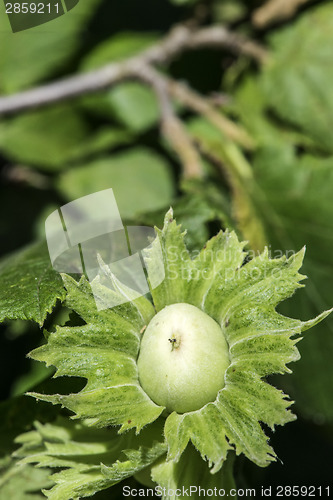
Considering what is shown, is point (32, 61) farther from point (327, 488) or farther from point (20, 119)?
point (327, 488)

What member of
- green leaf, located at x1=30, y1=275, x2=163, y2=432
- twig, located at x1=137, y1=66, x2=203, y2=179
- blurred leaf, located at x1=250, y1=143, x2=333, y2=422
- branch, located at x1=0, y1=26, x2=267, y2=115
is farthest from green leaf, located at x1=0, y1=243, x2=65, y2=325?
branch, located at x1=0, y1=26, x2=267, y2=115

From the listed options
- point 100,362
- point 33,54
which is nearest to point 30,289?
point 100,362

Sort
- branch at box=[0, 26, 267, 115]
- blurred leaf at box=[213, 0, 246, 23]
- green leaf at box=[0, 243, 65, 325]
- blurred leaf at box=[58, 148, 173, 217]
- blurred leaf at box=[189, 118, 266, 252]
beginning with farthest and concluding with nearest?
blurred leaf at box=[213, 0, 246, 23], blurred leaf at box=[58, 148, 173, 217], branch at box=[0, 26, 267, 115], blurred leaf at box=[189, 118, 266, 252], green leaf at box=[0, 243, 65, 325]

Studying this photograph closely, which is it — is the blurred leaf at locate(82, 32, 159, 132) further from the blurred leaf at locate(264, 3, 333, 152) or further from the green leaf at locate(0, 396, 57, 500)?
the green leaf at locate(0, 396, 57, 500)

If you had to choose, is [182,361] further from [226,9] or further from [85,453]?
[226,9]

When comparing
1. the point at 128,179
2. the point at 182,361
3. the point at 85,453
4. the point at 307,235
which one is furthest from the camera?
the point at 128,179

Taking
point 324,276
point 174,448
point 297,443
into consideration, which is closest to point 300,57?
point 324,276
